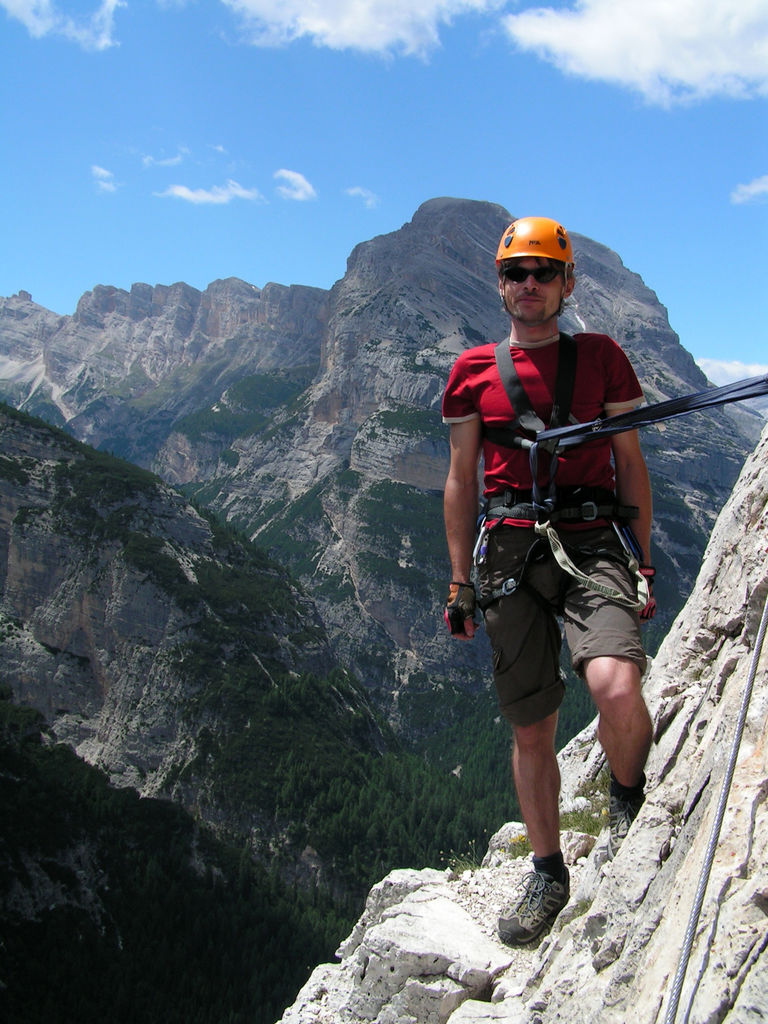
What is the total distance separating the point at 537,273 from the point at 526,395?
110 cm

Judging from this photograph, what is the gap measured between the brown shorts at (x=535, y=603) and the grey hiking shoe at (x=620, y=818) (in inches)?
35.6

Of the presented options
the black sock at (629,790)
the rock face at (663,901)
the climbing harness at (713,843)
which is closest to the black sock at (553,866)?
the rock face at (663,901)

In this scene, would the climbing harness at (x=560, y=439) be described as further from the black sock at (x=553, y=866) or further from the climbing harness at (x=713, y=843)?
the black sock at (x=553, y=866)

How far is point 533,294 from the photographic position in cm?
723

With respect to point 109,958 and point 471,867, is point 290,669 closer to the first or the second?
point 109,958

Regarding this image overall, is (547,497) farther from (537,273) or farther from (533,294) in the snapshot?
(537,273)

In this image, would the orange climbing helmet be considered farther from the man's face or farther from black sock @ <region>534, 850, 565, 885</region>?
black sock @ <region>534, 850, 565, 885</region>

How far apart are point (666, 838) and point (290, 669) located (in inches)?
4553

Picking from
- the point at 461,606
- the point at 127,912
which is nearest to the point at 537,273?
the point at 461,606

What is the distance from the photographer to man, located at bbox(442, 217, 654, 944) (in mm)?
6797

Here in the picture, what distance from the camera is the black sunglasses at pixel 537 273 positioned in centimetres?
724

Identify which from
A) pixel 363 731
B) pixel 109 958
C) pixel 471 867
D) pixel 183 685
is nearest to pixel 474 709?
pixel 363 731

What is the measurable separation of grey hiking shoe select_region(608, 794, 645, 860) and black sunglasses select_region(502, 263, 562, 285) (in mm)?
4379

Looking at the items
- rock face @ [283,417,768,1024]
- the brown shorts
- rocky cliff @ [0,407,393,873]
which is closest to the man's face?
the brown shorts
